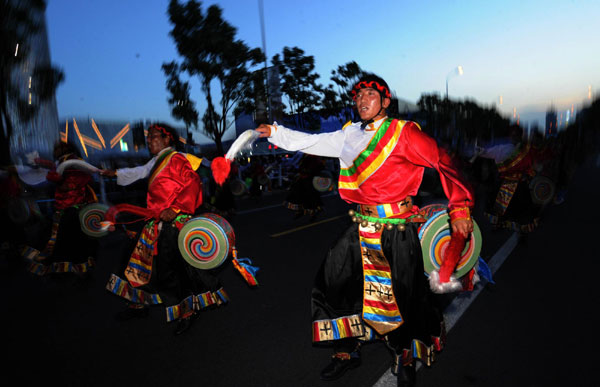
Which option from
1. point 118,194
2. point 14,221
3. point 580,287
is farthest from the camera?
point 118,194

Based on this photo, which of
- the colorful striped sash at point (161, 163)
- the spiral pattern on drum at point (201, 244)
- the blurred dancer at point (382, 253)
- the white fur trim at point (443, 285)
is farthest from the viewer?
the colorful striped sash at point (161, 163)

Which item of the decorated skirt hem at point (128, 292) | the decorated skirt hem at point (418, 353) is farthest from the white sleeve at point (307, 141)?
the decorated skirt hem at point (128, 292)

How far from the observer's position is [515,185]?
6.86 metres

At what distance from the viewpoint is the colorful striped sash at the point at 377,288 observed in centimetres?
264

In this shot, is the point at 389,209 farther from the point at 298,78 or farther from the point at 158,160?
the point at 298,78

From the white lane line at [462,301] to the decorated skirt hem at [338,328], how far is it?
340 millimetres

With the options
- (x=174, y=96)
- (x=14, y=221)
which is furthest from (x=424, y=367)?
(x=174, y=96)

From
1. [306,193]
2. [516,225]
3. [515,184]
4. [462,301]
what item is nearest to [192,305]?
[462,301]

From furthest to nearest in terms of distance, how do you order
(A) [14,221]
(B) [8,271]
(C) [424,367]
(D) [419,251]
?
(A) [14,221] < (B) [8,271] < (C) [424,367] < (D) [419,251]

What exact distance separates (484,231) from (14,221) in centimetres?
833

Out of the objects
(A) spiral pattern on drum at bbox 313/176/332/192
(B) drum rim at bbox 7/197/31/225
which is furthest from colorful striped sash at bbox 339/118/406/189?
(A) spiral pattern on drum at bbox 313/176/332/192

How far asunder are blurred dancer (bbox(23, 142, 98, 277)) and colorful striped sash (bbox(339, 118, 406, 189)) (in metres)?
4.08

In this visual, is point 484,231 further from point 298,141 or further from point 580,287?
point 298,141

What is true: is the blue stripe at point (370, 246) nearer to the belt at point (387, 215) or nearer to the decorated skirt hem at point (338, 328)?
the belt at point (387, 215)
